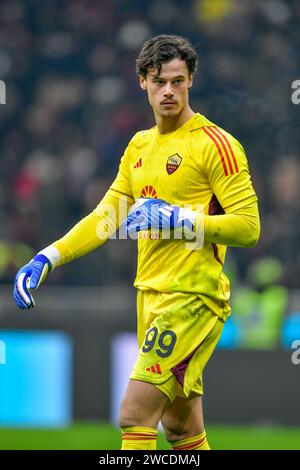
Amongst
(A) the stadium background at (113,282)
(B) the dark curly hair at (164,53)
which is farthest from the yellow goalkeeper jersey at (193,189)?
(A) the stadium background at (113,282)

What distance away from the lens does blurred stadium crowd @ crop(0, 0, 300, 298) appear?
1116cm

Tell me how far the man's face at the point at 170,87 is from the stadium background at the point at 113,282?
402cm

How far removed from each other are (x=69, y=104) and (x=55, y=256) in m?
7.72

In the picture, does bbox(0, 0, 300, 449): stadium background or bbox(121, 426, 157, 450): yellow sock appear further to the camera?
bbox(0, 0, 300, 449): stadium background

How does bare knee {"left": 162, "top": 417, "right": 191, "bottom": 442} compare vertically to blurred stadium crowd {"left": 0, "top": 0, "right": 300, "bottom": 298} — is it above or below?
below

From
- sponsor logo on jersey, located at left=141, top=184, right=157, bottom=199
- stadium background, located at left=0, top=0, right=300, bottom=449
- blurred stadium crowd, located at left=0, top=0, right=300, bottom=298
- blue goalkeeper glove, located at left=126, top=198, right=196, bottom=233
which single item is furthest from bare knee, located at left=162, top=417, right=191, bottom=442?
blurred stadium crowd, located at left=0, top=0, right=300, bottom=298

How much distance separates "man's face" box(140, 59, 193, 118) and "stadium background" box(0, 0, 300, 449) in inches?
158

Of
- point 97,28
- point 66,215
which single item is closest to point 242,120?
point 66,215

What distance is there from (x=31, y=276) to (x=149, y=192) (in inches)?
28.9

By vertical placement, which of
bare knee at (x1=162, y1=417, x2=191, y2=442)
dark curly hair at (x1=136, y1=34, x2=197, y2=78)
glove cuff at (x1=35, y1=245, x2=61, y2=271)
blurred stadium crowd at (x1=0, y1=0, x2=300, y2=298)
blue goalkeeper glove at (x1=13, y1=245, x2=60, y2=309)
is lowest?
bare knee at (x1=162, y1=417, x2=191, y2=442)

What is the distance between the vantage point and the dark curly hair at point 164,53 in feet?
18.1

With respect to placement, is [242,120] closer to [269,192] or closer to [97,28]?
[269,192]

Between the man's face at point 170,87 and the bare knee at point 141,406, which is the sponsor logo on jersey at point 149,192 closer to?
the man's face at point 170,87

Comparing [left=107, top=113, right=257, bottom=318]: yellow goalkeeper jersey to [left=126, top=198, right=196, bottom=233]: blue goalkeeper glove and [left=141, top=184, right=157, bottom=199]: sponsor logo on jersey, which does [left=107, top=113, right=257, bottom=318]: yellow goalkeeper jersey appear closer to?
[left=141, top=184, right=157, bottom=199]: sponsor logo on jersey
